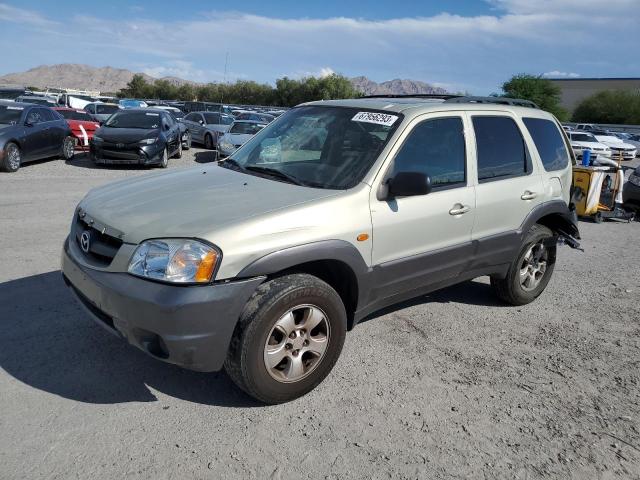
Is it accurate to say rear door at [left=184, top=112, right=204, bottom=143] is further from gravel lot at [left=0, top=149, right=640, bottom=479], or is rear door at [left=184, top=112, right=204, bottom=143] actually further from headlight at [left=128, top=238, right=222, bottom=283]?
headlight at [left=128, top=238, right=222, bottom=283]

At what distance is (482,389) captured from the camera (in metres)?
3.62

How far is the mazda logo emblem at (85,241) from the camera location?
3.30m

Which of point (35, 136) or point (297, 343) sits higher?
point (35, 136)

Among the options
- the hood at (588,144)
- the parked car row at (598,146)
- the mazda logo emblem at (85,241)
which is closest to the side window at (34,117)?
the mazda logo emblem at (85,241)

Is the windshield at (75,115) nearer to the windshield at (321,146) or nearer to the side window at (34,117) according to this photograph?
the side window at (34,117)

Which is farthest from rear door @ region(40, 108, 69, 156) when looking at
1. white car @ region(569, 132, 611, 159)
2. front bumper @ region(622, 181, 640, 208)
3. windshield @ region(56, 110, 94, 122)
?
white car @ region(569, 132, 611, 159)

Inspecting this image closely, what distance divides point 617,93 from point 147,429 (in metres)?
73.4

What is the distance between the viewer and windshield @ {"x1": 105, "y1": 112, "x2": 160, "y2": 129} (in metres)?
14.2

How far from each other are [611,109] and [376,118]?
6980 centimetres

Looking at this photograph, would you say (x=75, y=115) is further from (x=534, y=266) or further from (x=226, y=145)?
(x=534, y=266)

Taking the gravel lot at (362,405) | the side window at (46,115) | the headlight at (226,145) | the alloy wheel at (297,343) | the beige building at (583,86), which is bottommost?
the gravel lot at (362,405)

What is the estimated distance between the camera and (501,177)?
4.54 metres

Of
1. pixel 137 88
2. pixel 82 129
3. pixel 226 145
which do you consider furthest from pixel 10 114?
pixel 137 88

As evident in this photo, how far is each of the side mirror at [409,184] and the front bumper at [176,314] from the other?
1.12 metres
